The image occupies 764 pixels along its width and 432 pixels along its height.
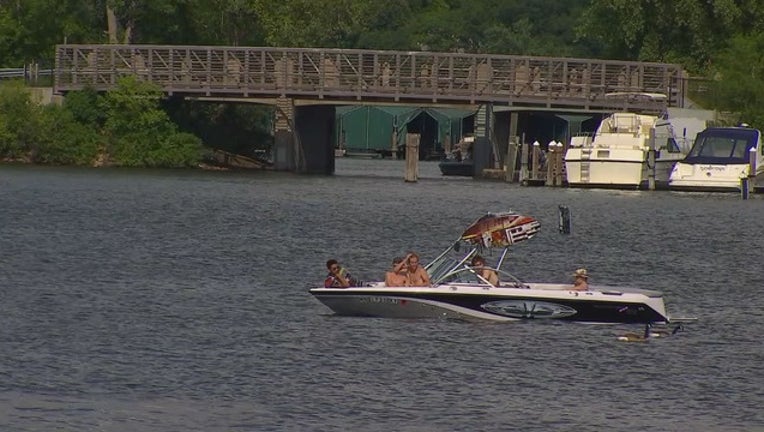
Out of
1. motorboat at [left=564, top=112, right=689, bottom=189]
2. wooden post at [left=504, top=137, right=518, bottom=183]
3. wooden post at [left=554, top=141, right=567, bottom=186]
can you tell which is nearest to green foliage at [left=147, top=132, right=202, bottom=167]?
wooden post at [left=504, top=137, right=518, bottom=183]

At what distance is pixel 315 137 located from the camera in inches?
Answer: 3984

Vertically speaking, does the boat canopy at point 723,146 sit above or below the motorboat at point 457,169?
above

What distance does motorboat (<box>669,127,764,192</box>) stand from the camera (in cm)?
8244

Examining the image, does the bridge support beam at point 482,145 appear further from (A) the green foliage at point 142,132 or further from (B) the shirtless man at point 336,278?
(B) the shirtless man at point 336,278

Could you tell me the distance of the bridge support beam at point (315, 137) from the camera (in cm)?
9962

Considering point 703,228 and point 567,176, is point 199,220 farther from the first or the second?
point 567,176

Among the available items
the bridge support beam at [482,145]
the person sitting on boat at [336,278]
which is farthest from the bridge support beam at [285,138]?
the person sitting on boat at [336,278]

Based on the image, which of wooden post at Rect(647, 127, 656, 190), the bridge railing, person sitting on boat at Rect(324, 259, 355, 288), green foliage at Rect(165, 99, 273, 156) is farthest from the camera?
green foliage at Rect(165, 99, 273, 156)

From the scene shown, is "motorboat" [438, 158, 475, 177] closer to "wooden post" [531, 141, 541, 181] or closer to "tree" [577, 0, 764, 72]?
"tree" [577, 0, 764, 72]

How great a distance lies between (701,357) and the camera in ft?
118

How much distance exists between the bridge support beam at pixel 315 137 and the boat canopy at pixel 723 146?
928 inches

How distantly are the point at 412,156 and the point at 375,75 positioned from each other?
4951 millimetres

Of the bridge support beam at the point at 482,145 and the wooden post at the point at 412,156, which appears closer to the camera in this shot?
the wooden post at the point at 412,156

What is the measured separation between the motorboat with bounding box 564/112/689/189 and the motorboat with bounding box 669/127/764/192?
62.2 inches
